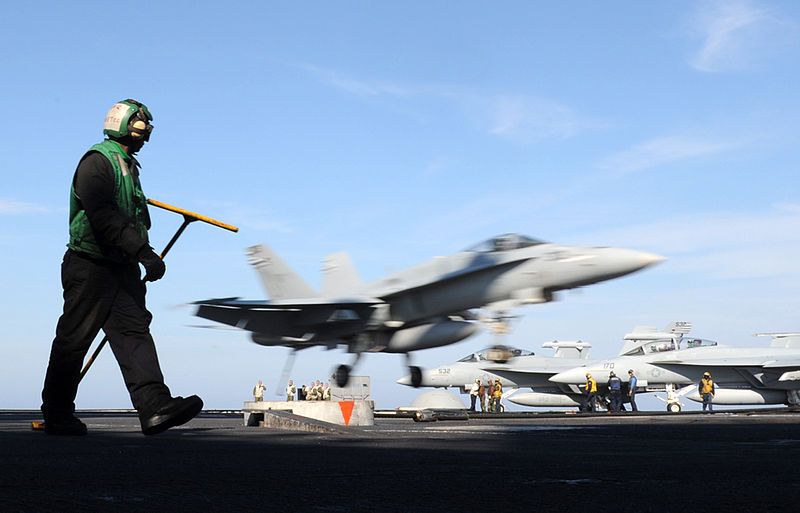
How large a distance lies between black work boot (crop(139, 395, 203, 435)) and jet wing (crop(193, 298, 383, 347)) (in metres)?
12.4

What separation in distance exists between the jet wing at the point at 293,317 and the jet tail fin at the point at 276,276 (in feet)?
13.7

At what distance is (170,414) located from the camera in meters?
5.34

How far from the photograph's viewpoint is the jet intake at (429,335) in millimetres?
16500

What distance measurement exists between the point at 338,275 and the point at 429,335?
598 centimetres

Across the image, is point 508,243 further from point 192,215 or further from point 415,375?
point 192,215

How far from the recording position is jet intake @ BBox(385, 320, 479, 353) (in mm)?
16500

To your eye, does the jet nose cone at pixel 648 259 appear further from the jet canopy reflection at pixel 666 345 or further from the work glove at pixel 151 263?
the jet canopy reflection at pixel 666 345

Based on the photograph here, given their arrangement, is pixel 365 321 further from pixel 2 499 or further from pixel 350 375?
pixel 2 499

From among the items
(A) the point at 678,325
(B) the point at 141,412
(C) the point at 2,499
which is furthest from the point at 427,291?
(A) the point at 678,325

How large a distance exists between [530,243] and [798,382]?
27998 millimetres

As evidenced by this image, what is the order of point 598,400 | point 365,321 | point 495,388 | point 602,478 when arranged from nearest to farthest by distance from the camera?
point 602,478
point 365,321
point 495,388
point 598,400

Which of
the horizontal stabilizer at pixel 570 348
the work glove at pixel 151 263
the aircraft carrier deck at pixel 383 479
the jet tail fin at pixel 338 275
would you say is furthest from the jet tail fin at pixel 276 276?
the horizontal stabilizer at pixel 570 348

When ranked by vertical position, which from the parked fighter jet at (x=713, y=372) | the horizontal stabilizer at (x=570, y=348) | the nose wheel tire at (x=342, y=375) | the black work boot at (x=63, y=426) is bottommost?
the black work boot at (x=63, y=426)

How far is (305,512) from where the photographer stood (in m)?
2.29
